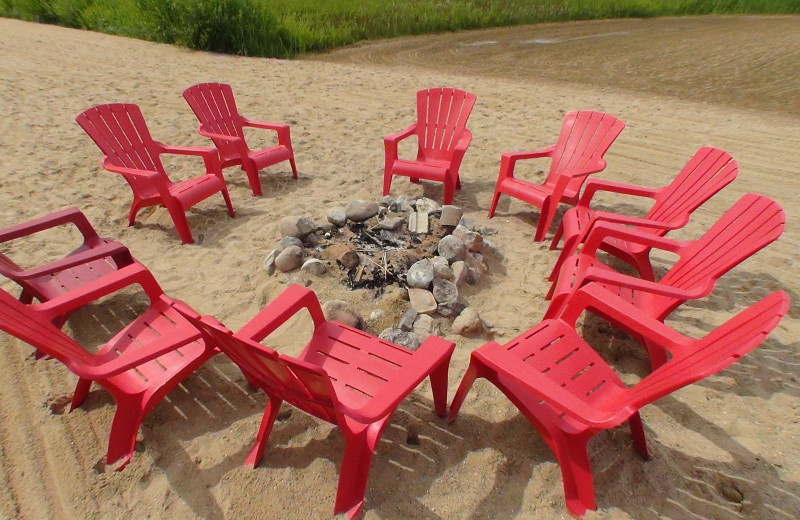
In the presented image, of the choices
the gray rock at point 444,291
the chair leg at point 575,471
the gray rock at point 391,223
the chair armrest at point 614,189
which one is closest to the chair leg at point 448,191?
the gray rock at point 391,223

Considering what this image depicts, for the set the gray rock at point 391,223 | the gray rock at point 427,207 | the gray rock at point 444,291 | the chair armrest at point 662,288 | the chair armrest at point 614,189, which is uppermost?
the chair armrest at point 662,288

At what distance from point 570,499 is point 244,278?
8.28ft

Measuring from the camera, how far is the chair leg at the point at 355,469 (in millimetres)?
1885

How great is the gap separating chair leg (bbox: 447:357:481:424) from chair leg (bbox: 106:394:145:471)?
57.6 inches

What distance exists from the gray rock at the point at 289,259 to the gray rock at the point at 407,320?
973mm

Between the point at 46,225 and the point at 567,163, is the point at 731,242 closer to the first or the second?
the point at 567,163

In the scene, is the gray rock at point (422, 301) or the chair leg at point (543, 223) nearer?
the gray rock at point (422, 301)

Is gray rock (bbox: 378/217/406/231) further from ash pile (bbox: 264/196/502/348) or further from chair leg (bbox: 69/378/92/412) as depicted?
chair leg (bbox: 69/378/92/412)

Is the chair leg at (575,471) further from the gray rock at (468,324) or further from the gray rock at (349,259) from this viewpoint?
the gray rock at (349,259)

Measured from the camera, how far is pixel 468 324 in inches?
114

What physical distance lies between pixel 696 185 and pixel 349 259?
2407mm

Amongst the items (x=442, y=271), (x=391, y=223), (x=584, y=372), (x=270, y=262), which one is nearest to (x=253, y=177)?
(x=270, y=262)

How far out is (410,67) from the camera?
32.4ft

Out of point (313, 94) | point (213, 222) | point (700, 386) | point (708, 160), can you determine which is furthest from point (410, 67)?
point (700, 386)
